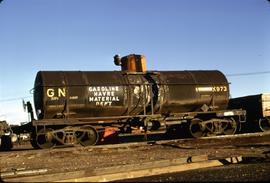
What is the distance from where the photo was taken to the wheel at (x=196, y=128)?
770 inches

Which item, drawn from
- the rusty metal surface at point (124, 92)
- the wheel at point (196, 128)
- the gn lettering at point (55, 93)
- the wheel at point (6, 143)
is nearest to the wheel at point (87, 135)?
the rusty metal surface at point (124, 92)

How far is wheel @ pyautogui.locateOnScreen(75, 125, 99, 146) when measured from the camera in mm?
17250

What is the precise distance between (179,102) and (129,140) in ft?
13.2

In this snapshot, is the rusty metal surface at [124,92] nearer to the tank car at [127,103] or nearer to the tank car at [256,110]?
the tank car at [127,103]

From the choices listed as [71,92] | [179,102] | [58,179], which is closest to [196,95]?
[179,102]

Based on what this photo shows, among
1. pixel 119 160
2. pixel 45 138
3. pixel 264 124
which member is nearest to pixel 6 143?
pixel 45 138

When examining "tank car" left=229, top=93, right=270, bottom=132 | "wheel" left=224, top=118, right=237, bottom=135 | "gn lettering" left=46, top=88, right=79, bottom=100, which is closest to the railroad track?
"wheel" left=224, top=118, right=237, bottom=135

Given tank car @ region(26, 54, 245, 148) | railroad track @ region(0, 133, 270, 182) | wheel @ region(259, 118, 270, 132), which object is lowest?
wheel @ region(259, 118, 270, 132)

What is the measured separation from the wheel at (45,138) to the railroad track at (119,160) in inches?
81.0

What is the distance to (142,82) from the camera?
19.1 metres

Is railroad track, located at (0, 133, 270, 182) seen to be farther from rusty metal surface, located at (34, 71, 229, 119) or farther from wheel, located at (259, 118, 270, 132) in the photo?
wheel, located at (259, 118, 270, 132)

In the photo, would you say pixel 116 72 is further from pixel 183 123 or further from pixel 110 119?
→ pixel 183 123

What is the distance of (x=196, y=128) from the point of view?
65.2 feet

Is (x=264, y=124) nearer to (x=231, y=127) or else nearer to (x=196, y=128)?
(x=231, y=127)
